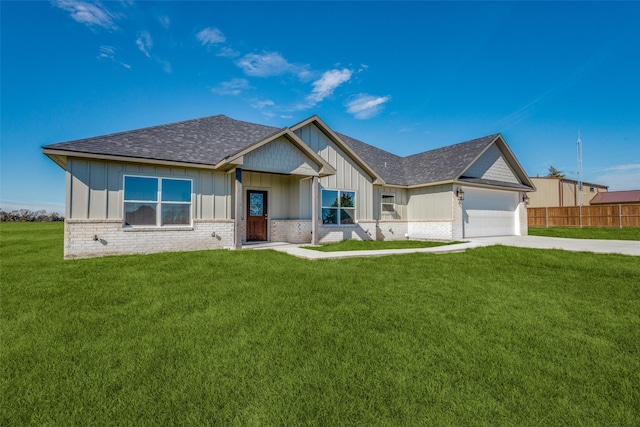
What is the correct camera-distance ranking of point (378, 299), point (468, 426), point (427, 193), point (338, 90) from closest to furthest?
point (468, 426), point (378, 299), point (427, 193), point (338, 90)

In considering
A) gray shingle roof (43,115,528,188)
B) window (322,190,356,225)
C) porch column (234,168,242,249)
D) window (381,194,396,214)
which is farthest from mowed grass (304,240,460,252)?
gray shingle roof (43,115,528,188)

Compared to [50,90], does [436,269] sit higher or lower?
lower

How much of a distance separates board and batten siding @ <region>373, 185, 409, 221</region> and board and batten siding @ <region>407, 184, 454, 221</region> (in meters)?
0.32

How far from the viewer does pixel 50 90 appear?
12.3 m

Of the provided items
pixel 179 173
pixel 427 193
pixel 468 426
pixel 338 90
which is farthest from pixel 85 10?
pixel 427 193

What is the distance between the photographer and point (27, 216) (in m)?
30.0

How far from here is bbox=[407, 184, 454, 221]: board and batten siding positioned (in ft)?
49.0

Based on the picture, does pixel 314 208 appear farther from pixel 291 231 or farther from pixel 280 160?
pixel 280 160

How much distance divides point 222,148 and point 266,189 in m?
2.46

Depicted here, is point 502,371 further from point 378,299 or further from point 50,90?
point 50,90

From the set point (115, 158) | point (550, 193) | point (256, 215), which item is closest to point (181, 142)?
point (115, 158)

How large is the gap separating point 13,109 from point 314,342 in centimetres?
1626

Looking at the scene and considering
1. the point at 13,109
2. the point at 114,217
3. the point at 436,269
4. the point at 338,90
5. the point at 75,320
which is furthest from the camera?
the point at 338,90

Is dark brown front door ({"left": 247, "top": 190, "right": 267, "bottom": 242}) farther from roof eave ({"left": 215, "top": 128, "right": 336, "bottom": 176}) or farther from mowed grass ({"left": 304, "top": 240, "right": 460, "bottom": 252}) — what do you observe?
mowed grass ({"left": 304, "top": 240, "right": 460, "bottom": 252})
